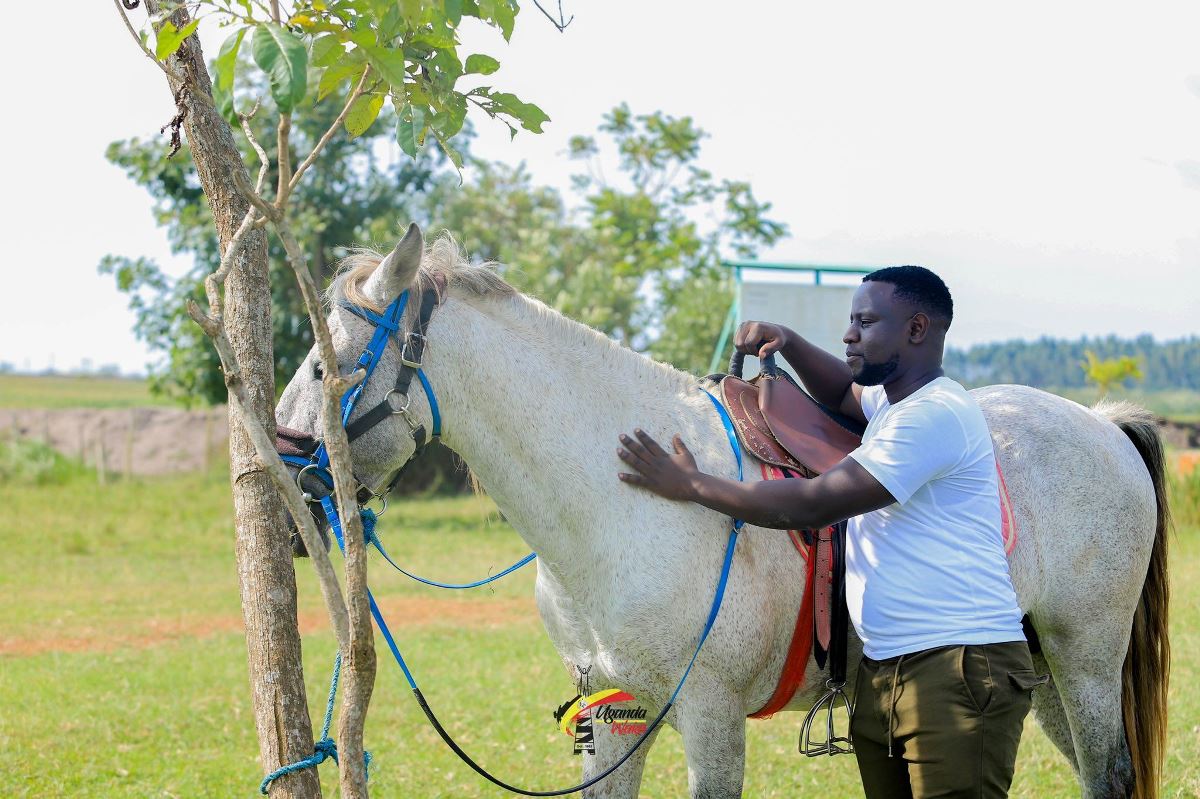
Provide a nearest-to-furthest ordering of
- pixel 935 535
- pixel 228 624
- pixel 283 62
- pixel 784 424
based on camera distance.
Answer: pixel 283 62 < pixel 935 535 < pixel 784 424 < pixel 228 624

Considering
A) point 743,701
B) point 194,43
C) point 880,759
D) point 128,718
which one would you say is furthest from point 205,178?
point 128,718

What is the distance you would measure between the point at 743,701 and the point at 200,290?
13148 millimetres

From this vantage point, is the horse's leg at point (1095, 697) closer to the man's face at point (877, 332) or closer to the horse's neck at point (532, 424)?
the man's face at point (877, 332)

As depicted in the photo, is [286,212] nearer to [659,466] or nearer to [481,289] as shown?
[481,289]

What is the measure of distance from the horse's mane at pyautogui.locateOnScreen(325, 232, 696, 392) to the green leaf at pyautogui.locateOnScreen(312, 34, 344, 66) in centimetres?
74

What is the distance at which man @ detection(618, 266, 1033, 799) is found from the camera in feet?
8.04

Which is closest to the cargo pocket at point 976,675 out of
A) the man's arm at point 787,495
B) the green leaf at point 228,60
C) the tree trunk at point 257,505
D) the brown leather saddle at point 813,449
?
the man's arm at point 787,495

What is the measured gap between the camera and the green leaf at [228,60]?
1.95m

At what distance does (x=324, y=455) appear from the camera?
8.96 feet

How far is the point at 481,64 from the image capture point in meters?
2.41

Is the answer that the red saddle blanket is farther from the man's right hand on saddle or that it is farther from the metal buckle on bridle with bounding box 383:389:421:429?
the metal buckle on bridle with bounding box 383:389:421:429

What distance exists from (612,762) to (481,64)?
1.97 meters

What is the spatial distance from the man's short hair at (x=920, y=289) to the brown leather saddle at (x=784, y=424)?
0.56m

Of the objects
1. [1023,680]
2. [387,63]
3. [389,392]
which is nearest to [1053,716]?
[1023,680]
